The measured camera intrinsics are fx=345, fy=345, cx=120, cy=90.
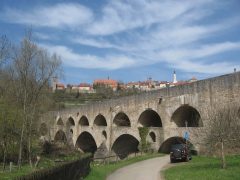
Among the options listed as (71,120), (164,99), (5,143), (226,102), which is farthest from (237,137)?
(71,120)

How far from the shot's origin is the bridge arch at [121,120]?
42.9 metres

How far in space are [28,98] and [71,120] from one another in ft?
93.5

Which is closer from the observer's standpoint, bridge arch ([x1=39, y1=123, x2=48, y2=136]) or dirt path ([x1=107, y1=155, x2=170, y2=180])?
dirt path ([x1=107, y1=155, x2=170, y2=180])

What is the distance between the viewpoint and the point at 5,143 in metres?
30.1

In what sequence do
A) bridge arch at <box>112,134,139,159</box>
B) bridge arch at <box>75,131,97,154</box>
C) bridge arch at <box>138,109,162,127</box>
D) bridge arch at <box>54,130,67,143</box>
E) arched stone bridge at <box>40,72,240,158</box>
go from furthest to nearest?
bridge arch at <box>54,130,67,143</box> → bridge arch at <box>75,131,97,154</box> → bridge arch at <box>112,134,139,159</box> → bridge arch at <box>138,109,162,127</box> → arched stone bridge at <box>40,72,240,158</box>

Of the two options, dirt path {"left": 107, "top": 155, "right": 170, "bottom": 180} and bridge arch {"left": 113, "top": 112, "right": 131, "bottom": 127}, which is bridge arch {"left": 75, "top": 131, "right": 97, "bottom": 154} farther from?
dirt path {"left": 107, "top": 155, "right": 170, "bottom": 180}

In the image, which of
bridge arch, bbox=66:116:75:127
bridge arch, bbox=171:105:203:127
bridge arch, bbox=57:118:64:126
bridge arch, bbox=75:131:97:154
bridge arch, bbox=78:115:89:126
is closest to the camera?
bridge arch, bbox=171:105:203:127

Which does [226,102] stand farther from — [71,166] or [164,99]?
[71,166]

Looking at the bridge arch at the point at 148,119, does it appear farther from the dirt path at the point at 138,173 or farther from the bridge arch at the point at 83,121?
the bridge arch at the point at 83,121

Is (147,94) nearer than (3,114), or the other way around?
(3,114)

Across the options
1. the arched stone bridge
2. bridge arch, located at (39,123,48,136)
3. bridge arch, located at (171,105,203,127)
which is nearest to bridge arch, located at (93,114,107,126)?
the arched stone bridge

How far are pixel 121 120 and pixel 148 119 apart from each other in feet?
18.8

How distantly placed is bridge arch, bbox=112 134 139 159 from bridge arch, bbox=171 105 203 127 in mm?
10782

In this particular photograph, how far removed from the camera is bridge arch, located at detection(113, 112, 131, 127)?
4288 cm
